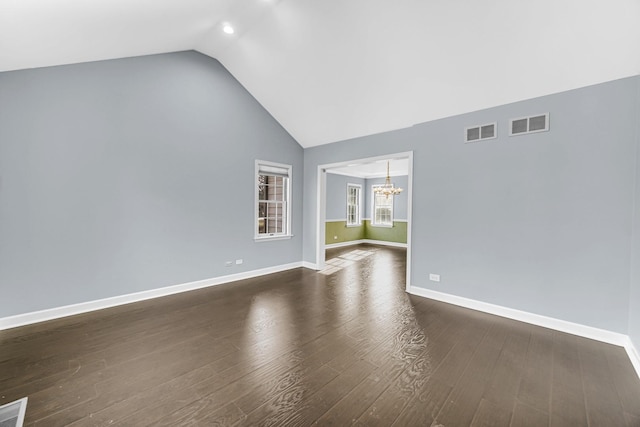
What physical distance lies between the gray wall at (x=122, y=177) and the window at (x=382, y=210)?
18.8 feet

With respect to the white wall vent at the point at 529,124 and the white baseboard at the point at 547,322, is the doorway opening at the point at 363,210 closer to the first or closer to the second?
the white wall vent at the point at 529,124

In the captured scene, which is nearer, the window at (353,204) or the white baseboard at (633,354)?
the white baseboard at (633,354)

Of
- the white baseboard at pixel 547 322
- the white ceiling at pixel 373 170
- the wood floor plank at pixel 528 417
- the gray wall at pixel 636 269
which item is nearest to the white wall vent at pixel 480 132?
the gray wall at pixel 636 269

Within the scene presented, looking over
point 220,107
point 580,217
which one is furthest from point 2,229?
point 580,217

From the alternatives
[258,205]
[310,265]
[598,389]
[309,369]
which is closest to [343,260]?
[310,265]

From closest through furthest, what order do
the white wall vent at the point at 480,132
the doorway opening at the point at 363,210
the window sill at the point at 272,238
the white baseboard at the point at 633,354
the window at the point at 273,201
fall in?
the white baseboard at the point at 633,354
the white wall vent at the point at 480,132
the window sill at the point at 272,238
the window at the point at 273,201
the doorway opening at the point at 363,210

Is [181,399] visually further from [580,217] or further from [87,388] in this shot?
→ [580,217]

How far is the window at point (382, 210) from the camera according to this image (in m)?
Result: 9.39

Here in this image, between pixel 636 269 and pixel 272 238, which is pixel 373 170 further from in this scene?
pixel 636 269

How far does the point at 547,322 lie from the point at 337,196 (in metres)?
6.52

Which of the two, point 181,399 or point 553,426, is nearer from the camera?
point 553,426

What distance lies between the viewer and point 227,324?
298 cm

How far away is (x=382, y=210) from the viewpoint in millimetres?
9625

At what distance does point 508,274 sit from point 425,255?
1.06 m
